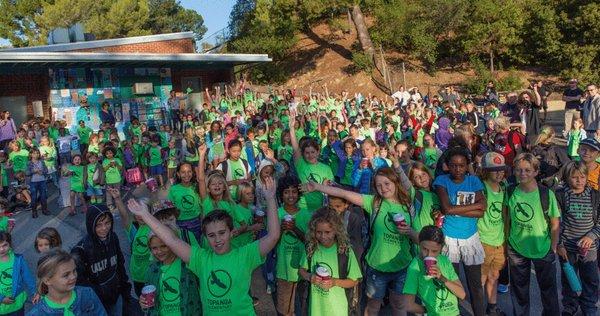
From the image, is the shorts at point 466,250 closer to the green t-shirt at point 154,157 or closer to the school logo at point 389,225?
the school logo at point 389,225

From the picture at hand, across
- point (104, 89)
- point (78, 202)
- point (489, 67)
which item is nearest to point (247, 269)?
point (78, 202)

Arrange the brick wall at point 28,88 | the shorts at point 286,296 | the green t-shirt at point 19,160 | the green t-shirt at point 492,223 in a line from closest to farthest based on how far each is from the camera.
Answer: the shorts at point 286,296 → the green t-shirt at point 492,223 → the green t-shirt at point 19,160 → the brick wall at point 28,88

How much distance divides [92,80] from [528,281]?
60.1 ft

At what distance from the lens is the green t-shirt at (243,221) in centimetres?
487

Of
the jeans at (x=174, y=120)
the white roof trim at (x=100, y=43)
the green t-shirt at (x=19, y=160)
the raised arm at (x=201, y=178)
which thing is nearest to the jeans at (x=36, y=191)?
the green t-shirt at (x=19, y=160)

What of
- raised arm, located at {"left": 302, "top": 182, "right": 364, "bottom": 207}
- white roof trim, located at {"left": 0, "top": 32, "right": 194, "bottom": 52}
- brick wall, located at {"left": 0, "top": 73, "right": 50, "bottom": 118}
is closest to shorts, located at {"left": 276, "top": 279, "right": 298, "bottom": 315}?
raised arm, located at {"left": 302, "top": 182, "right": 364, "bottom": 207}

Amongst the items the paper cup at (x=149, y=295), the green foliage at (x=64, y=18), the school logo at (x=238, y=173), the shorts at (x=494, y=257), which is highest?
the green foliage at (x=64, y=18)

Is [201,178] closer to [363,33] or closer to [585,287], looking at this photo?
[585,287]

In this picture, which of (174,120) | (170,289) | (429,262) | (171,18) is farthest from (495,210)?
(171,18)

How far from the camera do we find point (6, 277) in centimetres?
401

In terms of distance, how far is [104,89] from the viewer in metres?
19.3

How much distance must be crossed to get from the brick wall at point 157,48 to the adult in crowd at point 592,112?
18758 mm

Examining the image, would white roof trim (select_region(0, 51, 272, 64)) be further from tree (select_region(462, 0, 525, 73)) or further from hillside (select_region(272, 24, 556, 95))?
tree (select_region(462, 0, 525, 73))

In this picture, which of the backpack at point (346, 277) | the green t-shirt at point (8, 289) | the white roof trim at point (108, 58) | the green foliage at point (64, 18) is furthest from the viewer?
the green foliage at point (64, 18)
